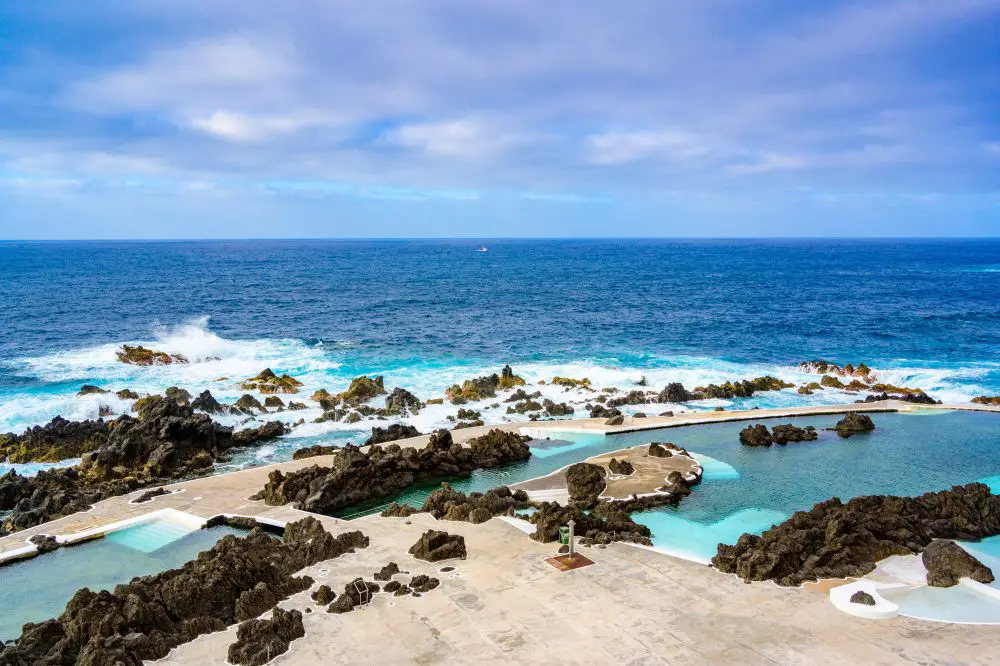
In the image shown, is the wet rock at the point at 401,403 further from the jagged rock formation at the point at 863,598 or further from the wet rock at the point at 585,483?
the jagged rock formation at the point at 863,598

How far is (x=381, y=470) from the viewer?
30.0 m

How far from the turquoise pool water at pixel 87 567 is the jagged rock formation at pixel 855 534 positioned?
16818 mm

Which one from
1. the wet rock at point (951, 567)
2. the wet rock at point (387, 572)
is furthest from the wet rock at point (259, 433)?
the wet rock at point (951, 567)

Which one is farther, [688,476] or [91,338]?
[91,338]

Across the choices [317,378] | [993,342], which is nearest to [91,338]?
[317,378]

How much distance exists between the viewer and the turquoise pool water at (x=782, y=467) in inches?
1001

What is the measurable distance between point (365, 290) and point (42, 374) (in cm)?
6642

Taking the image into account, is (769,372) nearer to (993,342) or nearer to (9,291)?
(993,342)

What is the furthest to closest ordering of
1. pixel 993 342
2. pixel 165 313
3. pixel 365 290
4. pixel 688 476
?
pixel 365 290 < pixel 165 313 < pixel 993 342 < pixel 688 476

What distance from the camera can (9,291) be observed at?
367 ft

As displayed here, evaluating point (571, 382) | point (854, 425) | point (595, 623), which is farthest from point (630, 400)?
point (595, 623)

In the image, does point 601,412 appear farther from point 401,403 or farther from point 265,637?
point 265,637

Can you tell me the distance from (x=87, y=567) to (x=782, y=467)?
26601 mm

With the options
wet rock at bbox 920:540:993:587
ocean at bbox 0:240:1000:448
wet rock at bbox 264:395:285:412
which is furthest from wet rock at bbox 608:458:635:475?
wet rock at bbox 264:395:285:412
